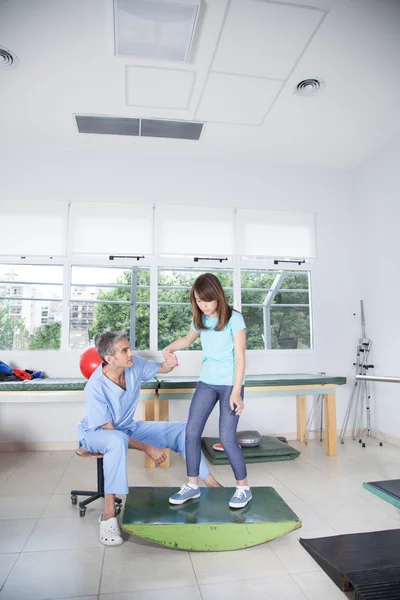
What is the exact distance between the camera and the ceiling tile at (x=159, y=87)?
333 cm

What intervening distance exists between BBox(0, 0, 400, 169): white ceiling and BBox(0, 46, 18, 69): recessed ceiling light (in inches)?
2.2

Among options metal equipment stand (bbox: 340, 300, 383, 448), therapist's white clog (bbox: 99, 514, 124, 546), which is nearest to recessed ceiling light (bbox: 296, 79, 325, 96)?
metal equipment stand (bbox: 340, 300, 383, 448)

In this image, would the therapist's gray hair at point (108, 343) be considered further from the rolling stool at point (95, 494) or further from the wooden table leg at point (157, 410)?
the wooden table leg at point (157, 410)

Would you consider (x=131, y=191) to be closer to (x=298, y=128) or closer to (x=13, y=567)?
(x=298, y=128)

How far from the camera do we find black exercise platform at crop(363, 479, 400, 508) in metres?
1.89

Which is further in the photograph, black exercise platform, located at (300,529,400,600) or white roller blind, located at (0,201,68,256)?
white roller blind, located at (0,201,68,256)

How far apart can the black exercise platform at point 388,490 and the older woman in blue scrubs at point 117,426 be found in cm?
103

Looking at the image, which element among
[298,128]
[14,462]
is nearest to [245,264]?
[298,128]

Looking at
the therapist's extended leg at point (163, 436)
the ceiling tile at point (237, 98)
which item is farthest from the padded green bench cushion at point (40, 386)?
the ceiling tile at point (237, 98)

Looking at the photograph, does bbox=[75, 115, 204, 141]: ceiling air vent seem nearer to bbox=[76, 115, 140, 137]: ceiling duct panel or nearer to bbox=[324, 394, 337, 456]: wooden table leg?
bbox=[76, 115, 140, 137]: ceiling duct panel

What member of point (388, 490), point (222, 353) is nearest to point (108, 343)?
point (222, 353)

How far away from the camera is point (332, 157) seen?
482cm

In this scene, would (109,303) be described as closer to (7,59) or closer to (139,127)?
(139,127)

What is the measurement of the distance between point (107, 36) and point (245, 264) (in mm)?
2685
